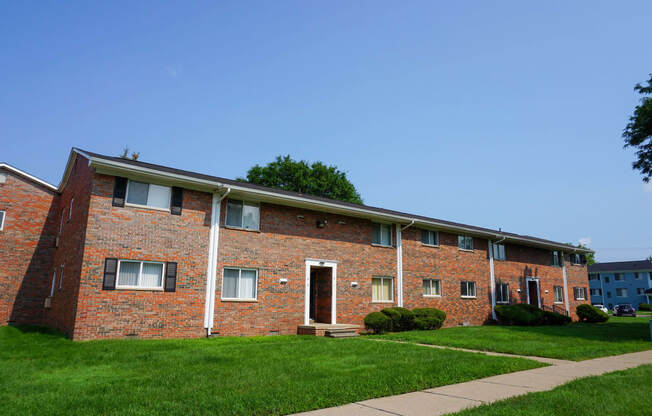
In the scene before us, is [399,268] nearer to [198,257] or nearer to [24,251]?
[198,257]

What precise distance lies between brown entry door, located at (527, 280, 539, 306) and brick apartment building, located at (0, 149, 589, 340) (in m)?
6.68

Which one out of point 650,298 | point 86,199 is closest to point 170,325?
point 86,199

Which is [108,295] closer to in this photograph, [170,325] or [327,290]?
[170,325]

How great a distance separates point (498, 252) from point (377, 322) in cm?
1212

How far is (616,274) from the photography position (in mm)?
63938

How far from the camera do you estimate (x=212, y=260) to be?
1457 cm

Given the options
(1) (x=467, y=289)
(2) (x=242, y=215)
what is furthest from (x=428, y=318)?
(2) (x=242, y=215)

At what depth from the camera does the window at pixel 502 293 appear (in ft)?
82.4

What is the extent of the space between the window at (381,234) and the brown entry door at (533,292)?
13.1 meters

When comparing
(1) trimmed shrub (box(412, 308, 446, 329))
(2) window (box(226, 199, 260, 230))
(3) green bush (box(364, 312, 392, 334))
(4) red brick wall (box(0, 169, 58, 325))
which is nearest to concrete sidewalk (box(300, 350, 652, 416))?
(3) green bush (box(364, 312, 392, 334))

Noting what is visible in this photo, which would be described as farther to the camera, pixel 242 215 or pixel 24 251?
pixel 24 251

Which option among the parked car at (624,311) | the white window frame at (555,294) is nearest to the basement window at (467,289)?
the white window frame at (555,294)

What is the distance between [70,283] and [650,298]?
72.3 meters

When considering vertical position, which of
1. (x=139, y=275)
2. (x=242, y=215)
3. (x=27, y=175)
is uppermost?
(x=27, y=175)
